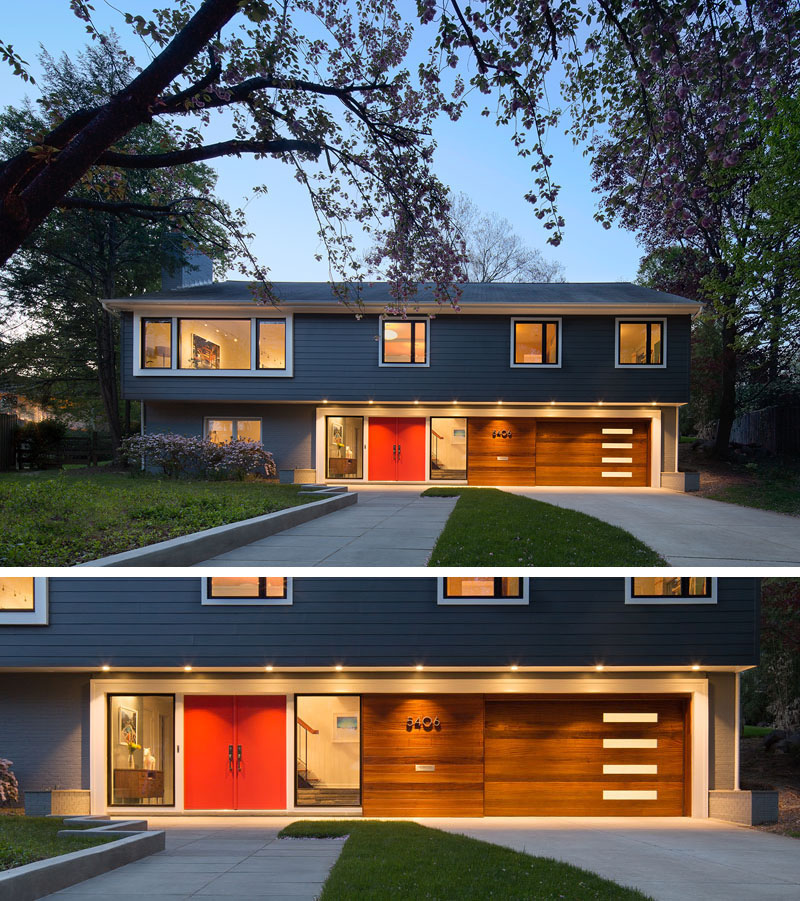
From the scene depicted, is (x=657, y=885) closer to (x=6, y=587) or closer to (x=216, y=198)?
(x=216, y=198)

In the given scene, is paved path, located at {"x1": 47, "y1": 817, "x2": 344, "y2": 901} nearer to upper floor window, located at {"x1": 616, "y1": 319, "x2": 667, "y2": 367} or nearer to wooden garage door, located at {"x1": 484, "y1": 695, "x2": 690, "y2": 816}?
wooden garage door, located at {"x1": 484, "y1": 695, "x2": 690, "y2": 816}

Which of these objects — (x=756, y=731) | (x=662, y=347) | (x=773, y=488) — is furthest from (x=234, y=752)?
(x=662, y=347)

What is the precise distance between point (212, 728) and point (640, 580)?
24.4 ft

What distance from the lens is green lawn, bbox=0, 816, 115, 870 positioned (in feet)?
16.7

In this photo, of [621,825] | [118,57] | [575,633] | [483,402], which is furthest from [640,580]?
[118,57]

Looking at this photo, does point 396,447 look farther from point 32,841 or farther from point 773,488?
point 773,488

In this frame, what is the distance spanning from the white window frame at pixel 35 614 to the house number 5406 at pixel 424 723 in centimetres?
579

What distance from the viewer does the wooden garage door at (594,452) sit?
13.6 m

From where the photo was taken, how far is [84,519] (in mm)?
2629

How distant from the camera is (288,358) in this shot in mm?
12172

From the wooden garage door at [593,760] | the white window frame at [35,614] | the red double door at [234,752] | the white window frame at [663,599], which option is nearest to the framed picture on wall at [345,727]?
the red double door at [234,752]

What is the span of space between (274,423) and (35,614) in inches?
297

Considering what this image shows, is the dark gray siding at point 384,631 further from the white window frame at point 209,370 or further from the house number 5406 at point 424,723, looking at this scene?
the white window frame at point 209,370

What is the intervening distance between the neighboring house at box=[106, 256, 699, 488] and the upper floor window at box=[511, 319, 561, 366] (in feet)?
0.10
